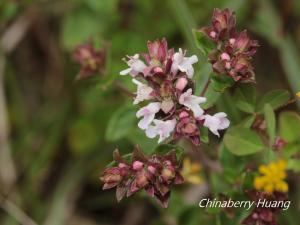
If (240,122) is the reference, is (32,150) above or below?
below

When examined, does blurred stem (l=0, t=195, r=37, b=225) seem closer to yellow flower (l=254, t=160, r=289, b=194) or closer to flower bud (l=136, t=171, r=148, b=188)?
flower bud (l=136, t=171, r=148, b=188)

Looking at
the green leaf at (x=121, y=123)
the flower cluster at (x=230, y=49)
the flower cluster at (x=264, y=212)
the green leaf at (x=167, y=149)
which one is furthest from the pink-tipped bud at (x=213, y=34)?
the green leaf at (x=121, y=123)

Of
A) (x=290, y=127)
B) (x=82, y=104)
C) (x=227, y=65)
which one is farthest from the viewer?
(x=82, y=104)

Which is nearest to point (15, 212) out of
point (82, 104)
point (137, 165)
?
point (82, 104)

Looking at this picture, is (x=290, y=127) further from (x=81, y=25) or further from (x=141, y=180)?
(x=81, y=25)

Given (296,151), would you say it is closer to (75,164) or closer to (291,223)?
(291,223)

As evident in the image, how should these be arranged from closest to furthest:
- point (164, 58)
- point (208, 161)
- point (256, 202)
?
point (164, 58), point (256, 202), point (208, 161)

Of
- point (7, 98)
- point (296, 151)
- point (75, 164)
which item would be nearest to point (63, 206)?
point (75, 164)

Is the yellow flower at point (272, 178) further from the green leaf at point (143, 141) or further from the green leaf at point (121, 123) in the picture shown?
the green leaf at point (121, 123)
